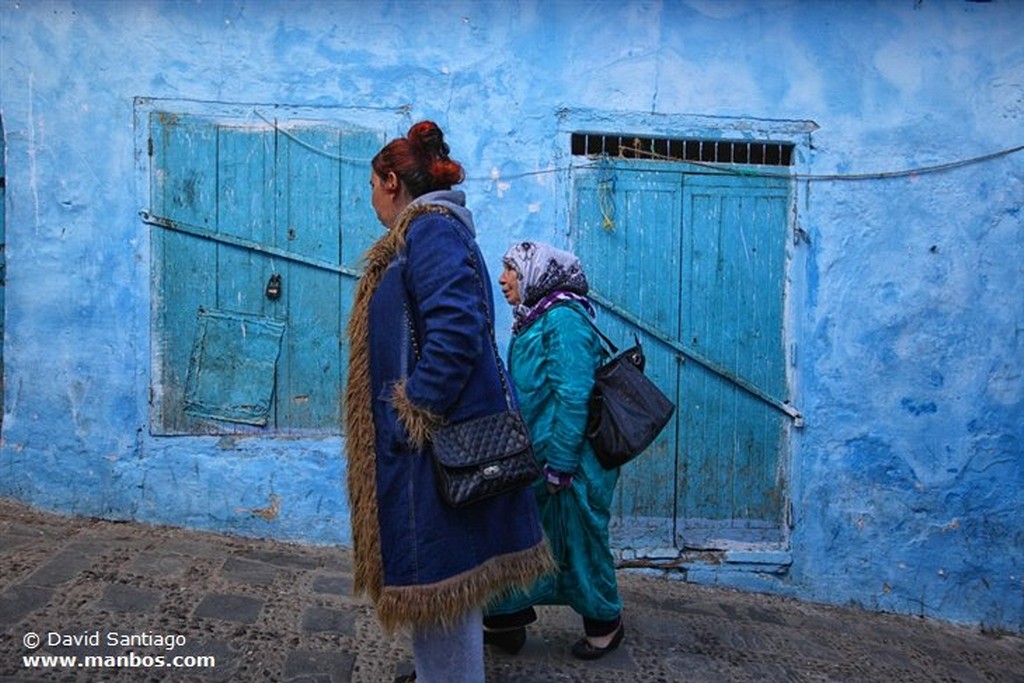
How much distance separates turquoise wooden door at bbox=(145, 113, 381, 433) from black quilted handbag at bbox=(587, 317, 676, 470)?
197 centimetres

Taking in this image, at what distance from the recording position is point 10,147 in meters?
4.84

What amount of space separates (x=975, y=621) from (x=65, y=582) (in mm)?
4583

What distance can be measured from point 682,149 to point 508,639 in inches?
109

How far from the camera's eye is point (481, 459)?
2.47 metres

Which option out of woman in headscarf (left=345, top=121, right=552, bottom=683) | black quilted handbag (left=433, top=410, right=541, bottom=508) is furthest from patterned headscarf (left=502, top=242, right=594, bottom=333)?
black quilted handbag (left=433, top=410, right=541, bottom=508)

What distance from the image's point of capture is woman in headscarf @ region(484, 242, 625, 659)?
3.34 meters

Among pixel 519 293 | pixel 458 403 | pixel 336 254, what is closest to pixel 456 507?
pixel 458 403

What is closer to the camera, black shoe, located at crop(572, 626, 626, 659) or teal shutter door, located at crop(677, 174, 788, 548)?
black shoe, located at crop(572, 626, 626, 659)

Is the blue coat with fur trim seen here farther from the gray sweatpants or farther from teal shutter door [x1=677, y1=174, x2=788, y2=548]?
teal shutter door [x1=677, y1=174, x2=788, y2=548]

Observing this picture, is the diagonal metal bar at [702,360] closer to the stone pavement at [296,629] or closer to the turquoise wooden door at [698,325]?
the turquoise wooden door at [698,325]

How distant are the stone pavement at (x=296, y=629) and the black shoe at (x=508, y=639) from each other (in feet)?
0.15

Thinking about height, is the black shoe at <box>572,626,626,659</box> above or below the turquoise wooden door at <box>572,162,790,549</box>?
below

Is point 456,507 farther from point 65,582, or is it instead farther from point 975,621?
point 975,621

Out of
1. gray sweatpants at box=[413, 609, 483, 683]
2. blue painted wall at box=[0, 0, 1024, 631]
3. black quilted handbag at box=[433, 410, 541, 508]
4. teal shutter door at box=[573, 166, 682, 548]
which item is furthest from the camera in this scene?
teal shutter door at box=[573, 166, 682, 548]
